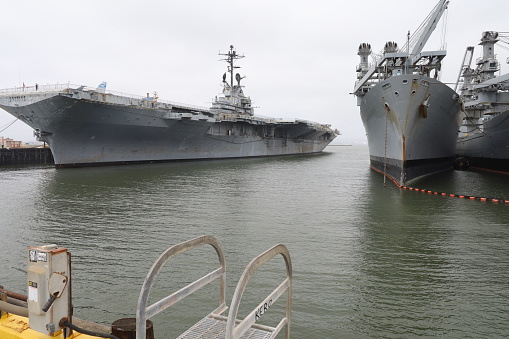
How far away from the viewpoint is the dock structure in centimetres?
3241

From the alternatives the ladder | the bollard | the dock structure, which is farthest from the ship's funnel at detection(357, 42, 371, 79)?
the dock structure

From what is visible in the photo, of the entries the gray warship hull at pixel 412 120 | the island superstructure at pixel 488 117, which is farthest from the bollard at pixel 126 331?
the island superstructure at pixel 488 117

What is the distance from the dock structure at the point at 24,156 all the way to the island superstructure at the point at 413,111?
105 feet

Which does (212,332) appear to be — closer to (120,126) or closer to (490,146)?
(120,126)

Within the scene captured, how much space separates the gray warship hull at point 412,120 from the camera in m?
16.8

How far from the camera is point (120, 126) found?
26969 mm

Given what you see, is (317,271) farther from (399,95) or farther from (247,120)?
(247,120)

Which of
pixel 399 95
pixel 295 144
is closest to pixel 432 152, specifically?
pixel 399 95

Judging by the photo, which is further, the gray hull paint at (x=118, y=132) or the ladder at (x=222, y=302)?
the gray hull paint at (x=118, y=132)

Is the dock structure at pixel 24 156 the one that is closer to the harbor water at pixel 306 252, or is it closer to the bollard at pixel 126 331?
the harbor water at pixel 306 252

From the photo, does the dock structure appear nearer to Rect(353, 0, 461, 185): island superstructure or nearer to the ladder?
Rect(353, 0, 461, 185): island superstructure

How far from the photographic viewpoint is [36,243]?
8188 millimetres

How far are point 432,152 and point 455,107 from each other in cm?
288

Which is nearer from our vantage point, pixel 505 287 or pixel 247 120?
pixel 505 287
